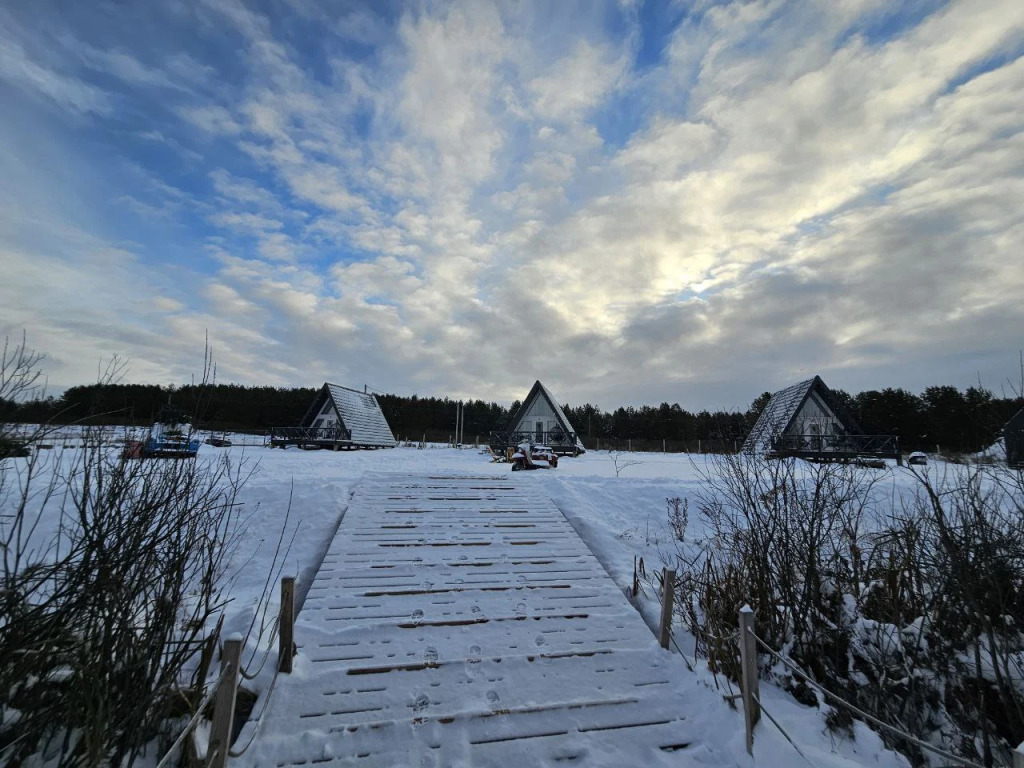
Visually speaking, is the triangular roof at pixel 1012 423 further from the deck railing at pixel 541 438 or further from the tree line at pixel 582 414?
the deck railing at pixel 541 438

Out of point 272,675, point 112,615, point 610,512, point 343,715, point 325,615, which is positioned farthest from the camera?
point 610,512

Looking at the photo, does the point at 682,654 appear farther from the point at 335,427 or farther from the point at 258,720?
the point at 335,427

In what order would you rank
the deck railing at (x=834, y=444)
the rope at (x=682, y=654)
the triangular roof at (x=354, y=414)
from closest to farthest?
1. the rope at (x=682, y=654)
2. the deck railing at (x=834, y=444)
3. the triangular roof at (x=354, y=414)

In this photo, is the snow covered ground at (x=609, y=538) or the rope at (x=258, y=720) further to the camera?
the snow covered ground at (x=609, y=538)

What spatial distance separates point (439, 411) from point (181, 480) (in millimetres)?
61572

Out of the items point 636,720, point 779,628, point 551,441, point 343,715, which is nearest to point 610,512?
point 779,628

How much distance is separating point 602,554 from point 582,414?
60.2 metres

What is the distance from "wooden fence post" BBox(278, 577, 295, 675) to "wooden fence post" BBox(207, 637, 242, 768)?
67.5 inches

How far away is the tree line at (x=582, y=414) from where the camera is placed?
14.7ft

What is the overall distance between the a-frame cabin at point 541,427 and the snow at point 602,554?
1103 centimetres

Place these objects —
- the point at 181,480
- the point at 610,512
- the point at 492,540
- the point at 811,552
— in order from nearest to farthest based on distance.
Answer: the point at 181,480 → the point at 811,552 → the point at 492,540 → the point at 610,512

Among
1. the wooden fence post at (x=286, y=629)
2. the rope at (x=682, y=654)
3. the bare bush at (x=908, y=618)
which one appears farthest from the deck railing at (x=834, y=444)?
the wooden fence post at (x=286, y=629)

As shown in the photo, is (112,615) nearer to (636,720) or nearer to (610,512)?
(636,720)

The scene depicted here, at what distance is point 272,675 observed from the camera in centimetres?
512
